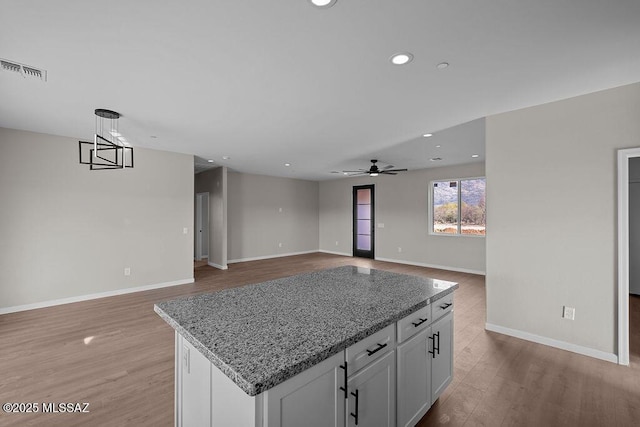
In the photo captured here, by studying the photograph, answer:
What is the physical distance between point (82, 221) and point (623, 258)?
22.3 feet

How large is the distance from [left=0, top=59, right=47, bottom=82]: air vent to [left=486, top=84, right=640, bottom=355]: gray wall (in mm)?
4432

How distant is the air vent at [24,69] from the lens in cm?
219

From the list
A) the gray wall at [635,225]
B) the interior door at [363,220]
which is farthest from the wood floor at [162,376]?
the interior door at [363,220]

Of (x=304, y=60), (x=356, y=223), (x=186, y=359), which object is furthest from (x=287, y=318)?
(x=356, y=223)

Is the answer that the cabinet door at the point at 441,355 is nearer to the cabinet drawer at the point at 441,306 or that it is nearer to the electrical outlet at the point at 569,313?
the cabinet drawer at the point at 441,306

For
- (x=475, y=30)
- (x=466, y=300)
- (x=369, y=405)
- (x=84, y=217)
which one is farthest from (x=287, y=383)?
(x=84, y=217)

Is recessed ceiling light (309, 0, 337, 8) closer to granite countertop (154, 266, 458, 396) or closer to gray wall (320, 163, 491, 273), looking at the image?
granite countertop (154, 266, 458, 396)

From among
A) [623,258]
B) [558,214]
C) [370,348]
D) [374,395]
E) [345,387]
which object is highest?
[558,214]

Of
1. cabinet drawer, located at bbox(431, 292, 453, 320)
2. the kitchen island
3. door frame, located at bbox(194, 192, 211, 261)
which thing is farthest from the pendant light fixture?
door frame, located at bbox(194, 192, 211, 261)

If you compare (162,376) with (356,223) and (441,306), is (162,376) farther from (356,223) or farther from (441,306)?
(356,223)

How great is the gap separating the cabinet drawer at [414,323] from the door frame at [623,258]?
2150 mm

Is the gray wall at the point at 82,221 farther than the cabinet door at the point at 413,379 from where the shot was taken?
Yes

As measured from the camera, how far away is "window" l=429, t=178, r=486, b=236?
259 inches

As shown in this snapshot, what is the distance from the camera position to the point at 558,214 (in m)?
2.91
